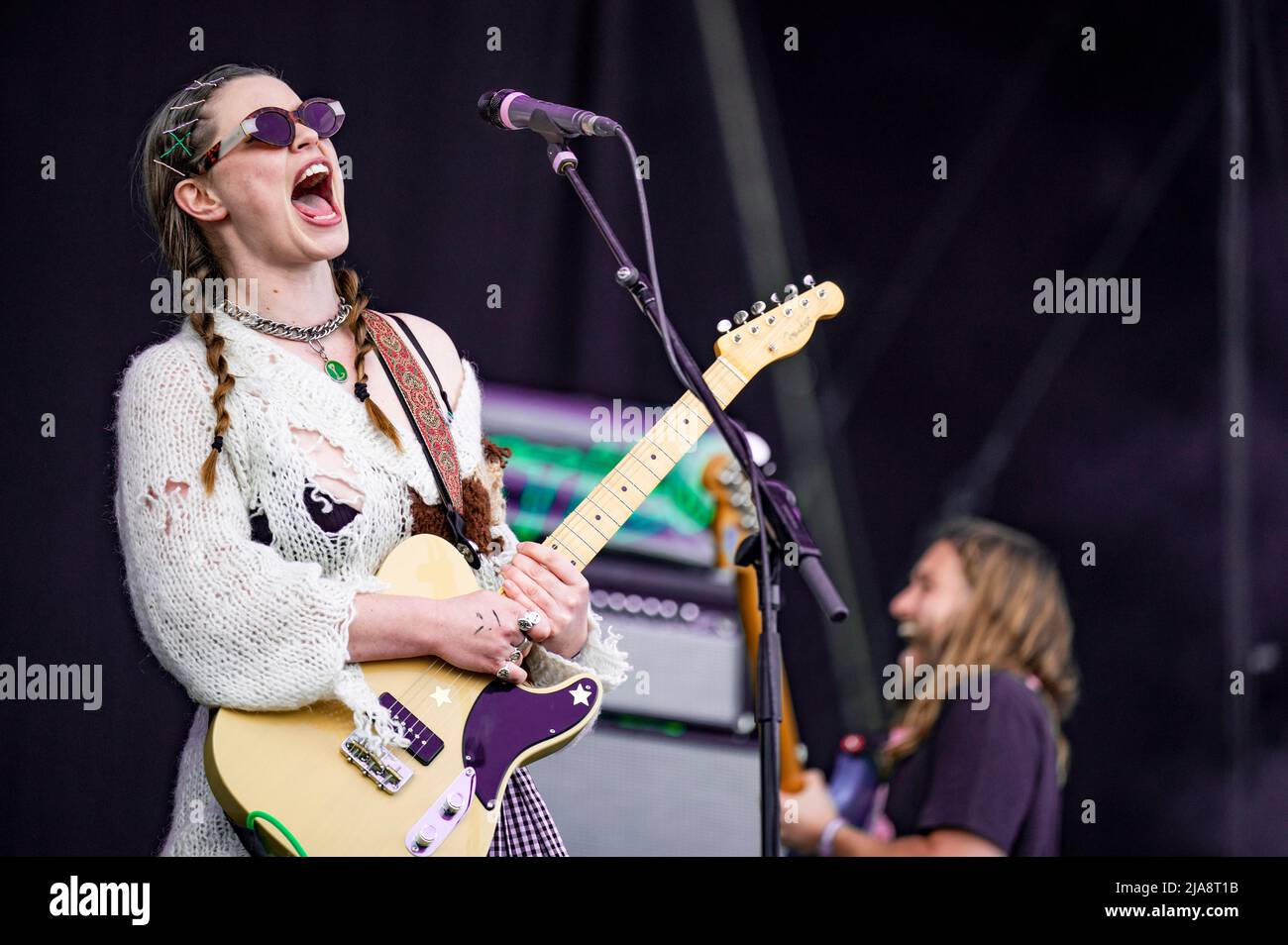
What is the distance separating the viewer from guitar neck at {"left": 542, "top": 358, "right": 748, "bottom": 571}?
106 inches

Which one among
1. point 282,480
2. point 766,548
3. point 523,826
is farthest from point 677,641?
point 282,480

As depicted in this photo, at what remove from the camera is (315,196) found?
2.70 m

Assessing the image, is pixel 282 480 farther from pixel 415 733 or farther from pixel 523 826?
pixel 523 826

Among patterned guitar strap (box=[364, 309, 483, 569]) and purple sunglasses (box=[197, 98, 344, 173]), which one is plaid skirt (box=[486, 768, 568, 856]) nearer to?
patterned guitar strap (box=[364, 309, 483, 569])

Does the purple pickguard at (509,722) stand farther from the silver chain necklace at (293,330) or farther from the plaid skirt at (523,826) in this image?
the silver chain necklace at (293,330)

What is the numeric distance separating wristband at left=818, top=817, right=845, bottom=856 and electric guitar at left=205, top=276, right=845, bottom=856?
1495 millimetres

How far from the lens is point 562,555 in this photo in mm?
2602

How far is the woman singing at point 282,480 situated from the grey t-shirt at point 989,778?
3.96ft

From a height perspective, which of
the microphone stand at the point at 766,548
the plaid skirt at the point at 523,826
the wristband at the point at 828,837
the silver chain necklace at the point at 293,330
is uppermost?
the silver chain necklace at the point at 293,330

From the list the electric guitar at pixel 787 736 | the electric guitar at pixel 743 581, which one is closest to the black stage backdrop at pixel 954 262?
the electric guitar at pixel 787 736

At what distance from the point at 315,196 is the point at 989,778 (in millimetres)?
2008

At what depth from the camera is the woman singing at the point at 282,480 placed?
2383 mm
